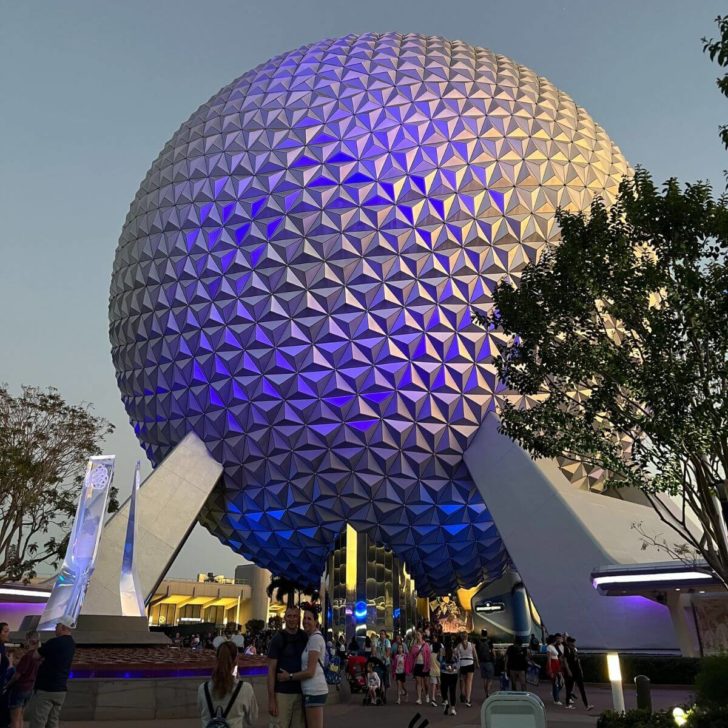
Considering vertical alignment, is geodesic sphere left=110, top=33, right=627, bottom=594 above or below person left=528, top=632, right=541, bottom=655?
above

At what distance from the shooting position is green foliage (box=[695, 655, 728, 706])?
6.68 meters

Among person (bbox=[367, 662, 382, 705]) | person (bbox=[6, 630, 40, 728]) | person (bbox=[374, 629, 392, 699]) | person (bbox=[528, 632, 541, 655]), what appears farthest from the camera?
person (bbox=[528, 632, 541, 655])

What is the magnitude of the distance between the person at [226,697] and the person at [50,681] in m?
3.16

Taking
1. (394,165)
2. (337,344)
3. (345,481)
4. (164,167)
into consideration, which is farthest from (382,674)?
(164,167)

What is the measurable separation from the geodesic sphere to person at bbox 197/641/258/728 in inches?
625

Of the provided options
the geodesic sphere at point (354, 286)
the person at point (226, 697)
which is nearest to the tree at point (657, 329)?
the person at point (226, 697)

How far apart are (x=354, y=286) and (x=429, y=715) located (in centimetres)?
1312

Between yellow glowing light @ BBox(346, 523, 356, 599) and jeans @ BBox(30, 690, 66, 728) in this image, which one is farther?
yellow glowing light @ BBox(346, 523, 356, 599)

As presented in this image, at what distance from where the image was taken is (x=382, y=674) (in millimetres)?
14398

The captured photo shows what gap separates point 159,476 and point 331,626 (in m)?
7.77

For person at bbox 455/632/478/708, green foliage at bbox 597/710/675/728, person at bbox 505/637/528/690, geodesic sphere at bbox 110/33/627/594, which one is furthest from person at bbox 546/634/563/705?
geodesic sphere at bbox 110/33/627/594

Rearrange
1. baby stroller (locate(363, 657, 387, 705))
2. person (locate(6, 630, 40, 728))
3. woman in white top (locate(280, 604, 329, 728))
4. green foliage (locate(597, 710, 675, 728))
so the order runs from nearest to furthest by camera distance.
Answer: woman in white top (locate(280, 604, 329, 728))
green foliage (locate(597, 710, 675, 728))
person (locate(6, 630, 40, 728))
baby stroller (locate(363, 657, 387, 705))

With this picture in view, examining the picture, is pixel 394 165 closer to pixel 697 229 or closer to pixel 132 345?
pixel 132 345

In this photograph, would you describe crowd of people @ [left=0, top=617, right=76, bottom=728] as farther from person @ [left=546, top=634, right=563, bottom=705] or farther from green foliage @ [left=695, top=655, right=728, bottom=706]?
person @ [left=546, top=634, right=563, bottom=705]
